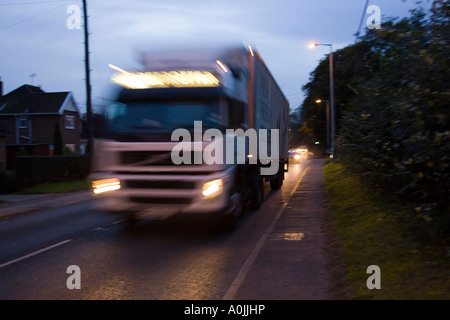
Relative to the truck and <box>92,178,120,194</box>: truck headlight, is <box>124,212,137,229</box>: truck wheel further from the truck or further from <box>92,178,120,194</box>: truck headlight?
<box>92,178,120,194</box>: truck headlight

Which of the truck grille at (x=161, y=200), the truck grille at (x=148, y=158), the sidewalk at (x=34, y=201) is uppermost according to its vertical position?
the truck grille at (x=148, y=158)

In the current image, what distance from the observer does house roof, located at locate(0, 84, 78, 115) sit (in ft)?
117

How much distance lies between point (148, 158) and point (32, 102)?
32.5 meters

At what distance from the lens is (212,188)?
7727 mm

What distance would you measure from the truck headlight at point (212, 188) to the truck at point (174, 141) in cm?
2

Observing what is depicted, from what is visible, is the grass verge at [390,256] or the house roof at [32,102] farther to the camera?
the house roof at [32,102]

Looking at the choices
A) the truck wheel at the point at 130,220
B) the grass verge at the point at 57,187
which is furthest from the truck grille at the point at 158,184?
the grass verge at the point at 57,187

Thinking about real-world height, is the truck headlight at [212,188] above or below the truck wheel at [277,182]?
above

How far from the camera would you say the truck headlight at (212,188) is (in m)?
7.66

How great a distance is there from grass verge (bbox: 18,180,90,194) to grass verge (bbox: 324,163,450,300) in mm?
13378
